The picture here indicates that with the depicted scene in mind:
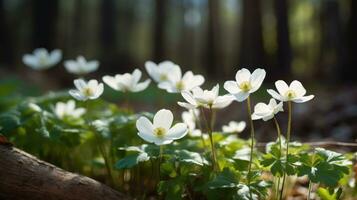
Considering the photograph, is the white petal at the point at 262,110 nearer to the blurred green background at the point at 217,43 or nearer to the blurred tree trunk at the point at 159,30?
the blurred green background at the point at 217,43

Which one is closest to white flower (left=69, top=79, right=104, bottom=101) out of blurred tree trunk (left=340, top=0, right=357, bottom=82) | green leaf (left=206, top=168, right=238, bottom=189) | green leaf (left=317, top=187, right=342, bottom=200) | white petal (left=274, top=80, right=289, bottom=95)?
green leaf (left=206, top=168, right=238, bottom=189)

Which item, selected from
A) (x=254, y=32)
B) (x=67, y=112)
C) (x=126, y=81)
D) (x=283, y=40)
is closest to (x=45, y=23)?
(x=254, y=32)

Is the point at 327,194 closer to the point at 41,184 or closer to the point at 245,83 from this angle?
the point at 245,83

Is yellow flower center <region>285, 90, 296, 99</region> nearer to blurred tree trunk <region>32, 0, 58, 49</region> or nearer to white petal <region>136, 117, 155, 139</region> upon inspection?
white petal <region>136, 117, 155, 139</region>

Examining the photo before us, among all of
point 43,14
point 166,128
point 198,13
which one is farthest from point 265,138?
point 198,13

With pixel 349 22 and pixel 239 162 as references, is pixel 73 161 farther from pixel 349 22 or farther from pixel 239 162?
pixel 349 22

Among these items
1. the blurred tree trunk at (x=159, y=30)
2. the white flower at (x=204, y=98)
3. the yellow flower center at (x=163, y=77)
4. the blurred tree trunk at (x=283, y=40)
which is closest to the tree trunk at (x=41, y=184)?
the white flower at (x=204, y=98)
